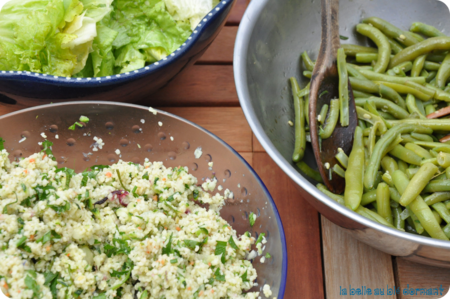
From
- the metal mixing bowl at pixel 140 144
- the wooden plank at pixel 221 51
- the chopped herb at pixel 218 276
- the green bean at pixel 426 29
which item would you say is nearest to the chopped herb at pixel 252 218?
the metal mixing bowl at pixel 140 144

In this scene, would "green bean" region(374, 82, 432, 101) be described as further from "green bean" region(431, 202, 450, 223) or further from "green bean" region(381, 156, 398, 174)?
"green bean" region(431, 202, 450, 223)

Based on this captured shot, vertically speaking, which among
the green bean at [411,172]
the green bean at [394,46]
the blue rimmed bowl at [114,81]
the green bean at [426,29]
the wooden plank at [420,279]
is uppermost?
the blue rimmed bowl at [114,81]

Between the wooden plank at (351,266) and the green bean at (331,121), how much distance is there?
1.10 ft

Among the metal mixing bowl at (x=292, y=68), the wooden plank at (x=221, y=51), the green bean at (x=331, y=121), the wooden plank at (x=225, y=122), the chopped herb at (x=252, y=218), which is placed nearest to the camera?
the metal mixing bowl at (x=292, y=68)

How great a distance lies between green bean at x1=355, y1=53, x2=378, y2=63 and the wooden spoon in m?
0.20

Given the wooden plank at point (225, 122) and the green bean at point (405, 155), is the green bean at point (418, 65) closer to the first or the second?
the green bean at point (405, 155)

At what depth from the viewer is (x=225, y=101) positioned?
5.30ft

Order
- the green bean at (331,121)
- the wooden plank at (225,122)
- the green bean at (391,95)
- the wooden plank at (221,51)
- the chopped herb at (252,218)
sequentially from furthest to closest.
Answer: the wooden plank at (221,51)
the wooden plank at (225,122)
the green bean at (391,95)
the green bean at (331,121)
the chopped herb at (252,218)

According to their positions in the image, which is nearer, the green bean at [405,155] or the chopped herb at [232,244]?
the chopped herb at [232,244]

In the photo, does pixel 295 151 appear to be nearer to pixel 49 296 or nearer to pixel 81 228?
pixel 81 228

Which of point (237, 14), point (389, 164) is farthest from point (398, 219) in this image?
point (237, 14)

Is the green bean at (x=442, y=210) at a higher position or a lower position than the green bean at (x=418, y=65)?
lower

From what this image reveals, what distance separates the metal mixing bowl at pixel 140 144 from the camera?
120cm

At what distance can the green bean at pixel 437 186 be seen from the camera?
117cm
